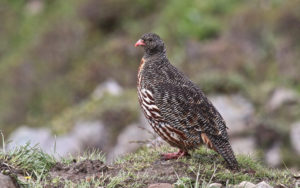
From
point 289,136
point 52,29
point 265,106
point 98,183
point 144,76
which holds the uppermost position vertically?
point 52,29

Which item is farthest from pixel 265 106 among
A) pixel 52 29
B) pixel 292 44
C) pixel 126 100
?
pixel 52 29

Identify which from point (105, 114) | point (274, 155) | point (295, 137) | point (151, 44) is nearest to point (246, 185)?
point (151, 44)

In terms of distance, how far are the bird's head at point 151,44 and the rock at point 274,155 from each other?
23.7 feet

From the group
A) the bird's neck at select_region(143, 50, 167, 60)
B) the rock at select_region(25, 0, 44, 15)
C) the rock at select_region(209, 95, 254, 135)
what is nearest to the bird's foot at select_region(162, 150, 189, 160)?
the bird's neck at select_region(143, 50, 167, 60)

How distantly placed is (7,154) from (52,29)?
2315 centimetres

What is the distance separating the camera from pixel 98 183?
6367 millimetres

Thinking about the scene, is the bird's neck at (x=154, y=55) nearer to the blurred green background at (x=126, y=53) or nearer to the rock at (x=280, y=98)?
the blurred green background at (x=126, y=53)

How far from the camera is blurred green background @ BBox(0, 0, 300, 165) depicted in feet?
58.5

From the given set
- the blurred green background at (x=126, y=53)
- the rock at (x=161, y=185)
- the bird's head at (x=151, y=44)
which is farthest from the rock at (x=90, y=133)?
the rock at (x=161, y=185)

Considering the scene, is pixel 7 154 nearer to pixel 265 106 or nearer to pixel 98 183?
pixel 98 183

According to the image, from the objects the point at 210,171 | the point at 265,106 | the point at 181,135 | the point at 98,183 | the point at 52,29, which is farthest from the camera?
the point at 52,29

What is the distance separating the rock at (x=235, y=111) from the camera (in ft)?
51.7

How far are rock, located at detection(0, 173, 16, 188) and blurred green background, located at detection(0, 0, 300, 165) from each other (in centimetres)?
1066

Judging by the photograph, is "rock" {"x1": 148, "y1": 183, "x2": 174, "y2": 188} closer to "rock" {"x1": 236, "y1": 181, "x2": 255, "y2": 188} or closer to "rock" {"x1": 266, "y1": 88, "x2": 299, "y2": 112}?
"rock" {"x1": 236, "y1": 181, "x2": 255, "y2": 188}
